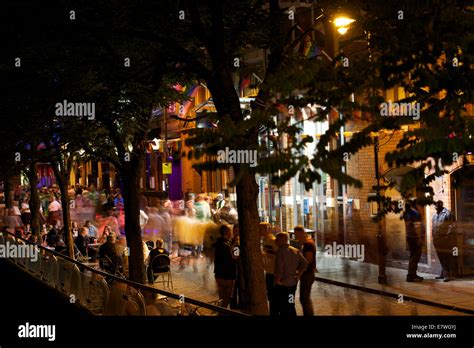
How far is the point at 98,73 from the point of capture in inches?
456

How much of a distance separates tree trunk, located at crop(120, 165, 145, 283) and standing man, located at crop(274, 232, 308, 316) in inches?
156

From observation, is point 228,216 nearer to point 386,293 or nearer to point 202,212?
point 202,212

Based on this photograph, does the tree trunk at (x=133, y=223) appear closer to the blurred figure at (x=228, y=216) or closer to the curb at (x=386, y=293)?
the curb at (x=386, y=293)

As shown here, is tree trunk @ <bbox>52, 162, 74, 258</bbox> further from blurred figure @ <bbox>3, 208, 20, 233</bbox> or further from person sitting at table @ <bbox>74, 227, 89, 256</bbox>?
blurred figure @ <bbox>3, 208, 20, 233</bbox>

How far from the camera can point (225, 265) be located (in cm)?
1210

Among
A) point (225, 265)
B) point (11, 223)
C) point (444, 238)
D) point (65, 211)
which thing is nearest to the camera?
point (225, 265)

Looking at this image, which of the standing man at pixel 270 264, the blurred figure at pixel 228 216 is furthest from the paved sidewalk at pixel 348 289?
the blurred figure at pixel 228 216

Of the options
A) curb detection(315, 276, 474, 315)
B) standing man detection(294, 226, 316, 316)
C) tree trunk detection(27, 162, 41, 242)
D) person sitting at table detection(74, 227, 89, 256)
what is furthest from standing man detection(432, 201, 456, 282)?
tree trunk detection(27, 162, 41, 242)

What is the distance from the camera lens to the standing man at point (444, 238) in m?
14.5

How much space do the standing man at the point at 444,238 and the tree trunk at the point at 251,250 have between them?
692cm

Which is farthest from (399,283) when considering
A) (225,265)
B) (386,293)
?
(225,265)

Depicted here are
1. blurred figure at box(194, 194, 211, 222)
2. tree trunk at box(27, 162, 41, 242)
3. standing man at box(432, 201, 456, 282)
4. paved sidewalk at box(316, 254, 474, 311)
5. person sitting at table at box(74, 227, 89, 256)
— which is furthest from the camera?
tree trunk at box(27, 162, 41, 242)

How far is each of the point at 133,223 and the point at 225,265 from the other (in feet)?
8.87

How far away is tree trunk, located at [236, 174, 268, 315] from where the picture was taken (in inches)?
338
